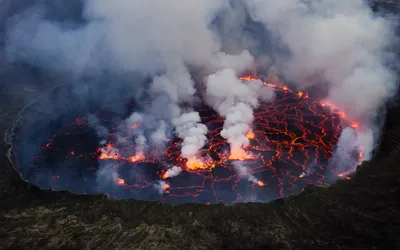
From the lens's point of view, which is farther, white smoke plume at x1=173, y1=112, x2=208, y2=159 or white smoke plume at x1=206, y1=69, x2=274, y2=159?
white smoke plume at x1=206, y1=69, x2=274, y2=159

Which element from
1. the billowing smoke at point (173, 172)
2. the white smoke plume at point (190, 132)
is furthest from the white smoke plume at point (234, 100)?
the billowing smoke at point (173, 172)

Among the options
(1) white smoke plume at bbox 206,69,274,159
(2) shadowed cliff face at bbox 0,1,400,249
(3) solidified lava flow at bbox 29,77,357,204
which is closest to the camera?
(2) shadowed cliff face at bbox 0,1,400,249

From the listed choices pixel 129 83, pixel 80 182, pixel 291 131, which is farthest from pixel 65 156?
pixel 291 131

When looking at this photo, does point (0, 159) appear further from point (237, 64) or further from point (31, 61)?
point (237, 64)

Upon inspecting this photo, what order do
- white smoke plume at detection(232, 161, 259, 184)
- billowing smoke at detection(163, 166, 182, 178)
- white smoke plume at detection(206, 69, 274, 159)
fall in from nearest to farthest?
white smoke plume at detection(232, 161, 259, 184) < billowing smoke at detection(163, 166, 182, 178) < white smoke plume at detection(206, 69, 274, 159)

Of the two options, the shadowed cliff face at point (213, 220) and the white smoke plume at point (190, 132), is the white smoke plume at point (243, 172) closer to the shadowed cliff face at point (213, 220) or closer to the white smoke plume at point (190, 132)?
the white smoke plume at point (190, 132)

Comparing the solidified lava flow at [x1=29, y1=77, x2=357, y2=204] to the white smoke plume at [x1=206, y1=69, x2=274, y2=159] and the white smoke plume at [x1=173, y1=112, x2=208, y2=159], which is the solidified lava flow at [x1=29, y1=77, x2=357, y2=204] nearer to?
the white smoke plume at [x1=173, y1=112, x2=208, y2=159]

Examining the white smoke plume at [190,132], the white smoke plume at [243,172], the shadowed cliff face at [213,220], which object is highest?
the white smoke plume at [190,132]

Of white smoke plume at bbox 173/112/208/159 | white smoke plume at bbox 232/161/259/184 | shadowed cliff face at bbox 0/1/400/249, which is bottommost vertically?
shadowed cliff face at bbox 0/1/400/249

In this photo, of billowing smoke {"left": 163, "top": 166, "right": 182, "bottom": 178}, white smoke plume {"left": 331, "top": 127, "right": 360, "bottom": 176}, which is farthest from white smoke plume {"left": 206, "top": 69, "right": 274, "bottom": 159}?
white smoke plume {"left": 331, "top": 127, "right": 360, "bottom": 176}
